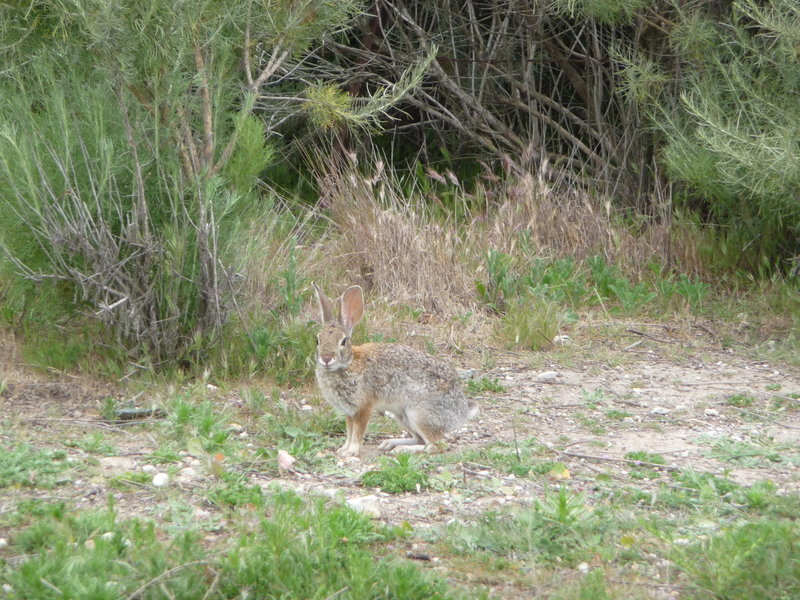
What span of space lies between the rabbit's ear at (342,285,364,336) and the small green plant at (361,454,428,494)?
1098 mm

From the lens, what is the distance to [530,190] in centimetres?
913

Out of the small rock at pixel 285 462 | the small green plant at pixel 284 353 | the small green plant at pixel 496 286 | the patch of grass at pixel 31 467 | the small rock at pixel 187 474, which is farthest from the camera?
the small green plant at pixel 496 286

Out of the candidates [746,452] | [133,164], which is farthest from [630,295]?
[133,164]

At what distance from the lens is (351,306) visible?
5789mm

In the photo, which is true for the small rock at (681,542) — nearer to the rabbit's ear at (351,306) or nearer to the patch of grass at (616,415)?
the patch of grass at (616,415)

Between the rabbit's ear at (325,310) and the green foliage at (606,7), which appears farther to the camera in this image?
the green foliage at (606,7)

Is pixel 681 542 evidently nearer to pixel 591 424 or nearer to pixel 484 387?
pixel 591 424

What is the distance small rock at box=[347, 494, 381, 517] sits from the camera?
4.22m

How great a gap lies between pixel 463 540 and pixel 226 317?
2824 millimetres

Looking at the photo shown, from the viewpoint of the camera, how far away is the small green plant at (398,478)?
4.64m

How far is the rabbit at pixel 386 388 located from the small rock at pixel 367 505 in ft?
2.74

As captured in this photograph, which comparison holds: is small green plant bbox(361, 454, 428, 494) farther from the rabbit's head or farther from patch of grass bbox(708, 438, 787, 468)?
patch of grass bbox(708, 438, 787, 468)

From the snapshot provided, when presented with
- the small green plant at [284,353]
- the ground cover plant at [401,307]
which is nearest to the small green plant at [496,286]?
the ground cover plant at [401,307]

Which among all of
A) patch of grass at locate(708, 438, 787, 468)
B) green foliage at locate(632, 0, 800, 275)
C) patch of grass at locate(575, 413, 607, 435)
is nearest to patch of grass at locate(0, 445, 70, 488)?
patch of grass at locate(575, 413, 607, 435)
